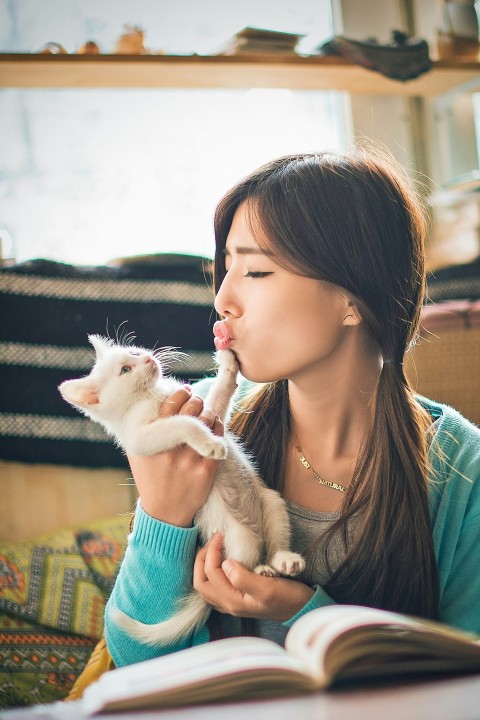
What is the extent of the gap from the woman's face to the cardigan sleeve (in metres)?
0.24

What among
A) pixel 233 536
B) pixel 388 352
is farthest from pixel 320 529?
pixel 388 352

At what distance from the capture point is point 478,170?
2.68 m

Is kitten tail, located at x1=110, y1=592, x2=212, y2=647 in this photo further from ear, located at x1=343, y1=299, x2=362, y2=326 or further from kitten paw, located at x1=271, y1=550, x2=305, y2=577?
ear, located at x1=343, y1=299, x2=362, y2=326

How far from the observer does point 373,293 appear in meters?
1.09

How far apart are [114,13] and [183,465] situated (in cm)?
172

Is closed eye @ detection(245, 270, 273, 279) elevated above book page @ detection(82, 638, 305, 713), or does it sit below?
above

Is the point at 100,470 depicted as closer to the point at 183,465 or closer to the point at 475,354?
Answer: the point at 183,465

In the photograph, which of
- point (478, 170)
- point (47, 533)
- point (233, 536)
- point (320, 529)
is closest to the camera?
point (233, 536)

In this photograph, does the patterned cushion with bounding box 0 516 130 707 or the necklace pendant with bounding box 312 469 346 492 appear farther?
the patterned cushion with bounding box 0 516 130 707

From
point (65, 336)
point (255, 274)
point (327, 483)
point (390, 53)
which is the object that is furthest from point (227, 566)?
point (390, 53)

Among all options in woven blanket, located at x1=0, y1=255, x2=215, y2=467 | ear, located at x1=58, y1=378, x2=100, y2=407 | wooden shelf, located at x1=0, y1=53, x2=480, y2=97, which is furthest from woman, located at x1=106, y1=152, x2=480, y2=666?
wooden shelf, located at x1=0, y1=53, x2=480, y2=97

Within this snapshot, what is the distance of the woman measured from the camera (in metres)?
1.00

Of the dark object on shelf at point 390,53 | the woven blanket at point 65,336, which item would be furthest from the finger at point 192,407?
the dark object on shelf at point 390,53

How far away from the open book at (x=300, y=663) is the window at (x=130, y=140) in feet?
5.28
